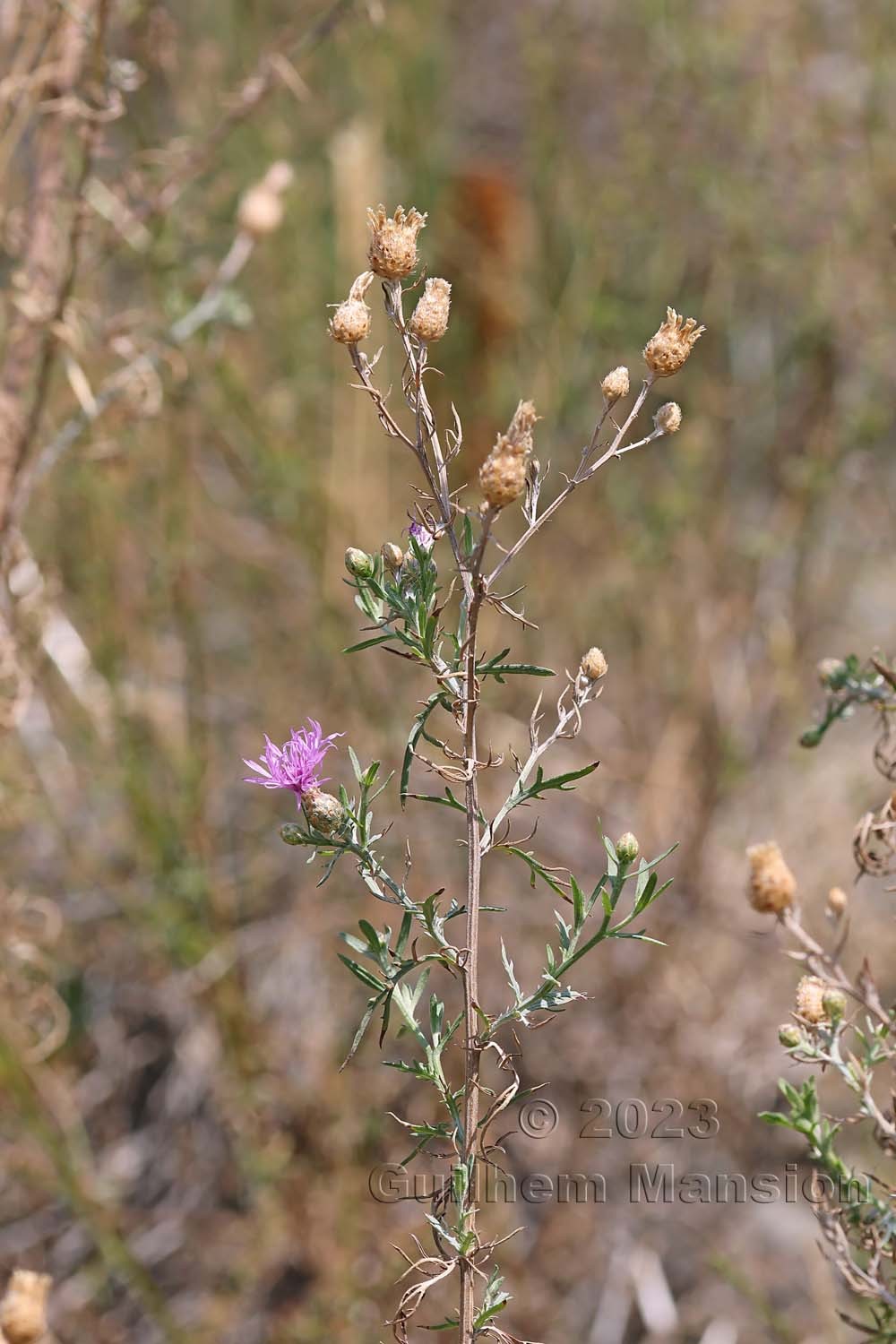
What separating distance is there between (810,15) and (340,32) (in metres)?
1.72

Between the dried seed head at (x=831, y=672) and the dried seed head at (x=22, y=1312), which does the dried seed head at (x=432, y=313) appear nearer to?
the dried seed head at (x=831, y=672)

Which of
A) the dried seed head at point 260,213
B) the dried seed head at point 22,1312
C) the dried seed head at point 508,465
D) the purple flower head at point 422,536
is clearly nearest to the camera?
the dried seed head at point 508,465

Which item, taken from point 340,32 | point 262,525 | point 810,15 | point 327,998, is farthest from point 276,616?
point 810,15

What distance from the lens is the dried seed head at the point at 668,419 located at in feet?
2.76

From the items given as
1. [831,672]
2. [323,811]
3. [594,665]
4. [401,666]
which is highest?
[401,666]

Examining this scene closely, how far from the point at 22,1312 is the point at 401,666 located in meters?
1.79

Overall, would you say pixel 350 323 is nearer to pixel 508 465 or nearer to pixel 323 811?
pixel 508 465

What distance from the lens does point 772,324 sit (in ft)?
11.5

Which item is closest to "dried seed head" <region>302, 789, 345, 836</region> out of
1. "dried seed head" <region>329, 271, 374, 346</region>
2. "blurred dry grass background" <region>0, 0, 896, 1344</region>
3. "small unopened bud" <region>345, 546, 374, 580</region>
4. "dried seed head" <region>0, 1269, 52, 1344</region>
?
"small unopened bud" <region>345, 546, 374, 580</region>

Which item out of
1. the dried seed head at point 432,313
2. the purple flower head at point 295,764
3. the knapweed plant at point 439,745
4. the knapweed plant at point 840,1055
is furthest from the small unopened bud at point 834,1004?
the dried seed head at point 432,313

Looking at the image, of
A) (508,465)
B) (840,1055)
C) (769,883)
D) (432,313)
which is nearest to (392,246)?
(432,313)

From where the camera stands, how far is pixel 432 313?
2.55ft

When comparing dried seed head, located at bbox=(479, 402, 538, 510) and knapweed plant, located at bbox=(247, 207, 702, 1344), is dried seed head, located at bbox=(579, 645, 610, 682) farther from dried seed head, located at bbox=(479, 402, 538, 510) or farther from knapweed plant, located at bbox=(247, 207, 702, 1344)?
dried seed head, located at bbox=(479, 402, 538, 510)

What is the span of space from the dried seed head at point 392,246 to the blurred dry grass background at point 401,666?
3.11ft
